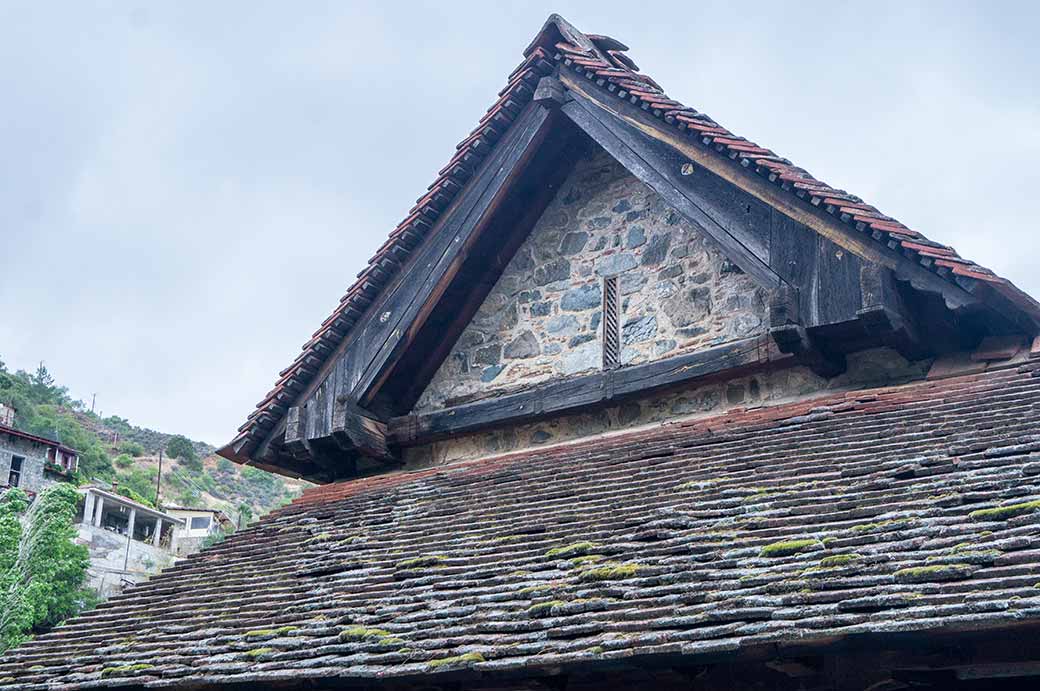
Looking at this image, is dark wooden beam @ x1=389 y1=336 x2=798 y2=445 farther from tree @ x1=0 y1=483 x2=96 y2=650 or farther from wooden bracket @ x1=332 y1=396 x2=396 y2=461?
tree @ x1=0 y1=483 x2=96 y2=650

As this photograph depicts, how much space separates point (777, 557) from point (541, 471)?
246 cm

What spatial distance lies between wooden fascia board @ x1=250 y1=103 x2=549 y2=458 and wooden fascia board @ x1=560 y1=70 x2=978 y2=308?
387mm

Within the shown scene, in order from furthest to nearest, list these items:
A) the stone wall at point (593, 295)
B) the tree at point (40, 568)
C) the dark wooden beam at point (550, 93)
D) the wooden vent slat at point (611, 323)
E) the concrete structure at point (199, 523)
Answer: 1. the concrete structure at point (199, 523)
2. the tree at point (40, 568)
3. the dark wooden beam at point (550, 93)
4. the wooden vent slat at point (611, 323)
5. the stone wall at point (593, 295)

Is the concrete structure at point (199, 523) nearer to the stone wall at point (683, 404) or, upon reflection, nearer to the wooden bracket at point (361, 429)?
the wooden bracket at point (361, 429)

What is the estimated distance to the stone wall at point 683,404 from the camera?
272 inches

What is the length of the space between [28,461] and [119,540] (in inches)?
Answer: 222

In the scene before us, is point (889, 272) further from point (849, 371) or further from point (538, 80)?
point (538, 80)

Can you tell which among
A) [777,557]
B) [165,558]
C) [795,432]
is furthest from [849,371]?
[165,558]

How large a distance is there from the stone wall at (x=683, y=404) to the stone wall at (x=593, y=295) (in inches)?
12.2

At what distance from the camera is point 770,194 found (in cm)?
703

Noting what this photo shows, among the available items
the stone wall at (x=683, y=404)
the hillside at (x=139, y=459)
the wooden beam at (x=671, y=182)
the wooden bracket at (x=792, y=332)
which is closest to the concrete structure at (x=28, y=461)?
the hillside at (x=139, y=459)

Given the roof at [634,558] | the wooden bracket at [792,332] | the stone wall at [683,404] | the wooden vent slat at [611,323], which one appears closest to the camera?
the roof at [634,558]

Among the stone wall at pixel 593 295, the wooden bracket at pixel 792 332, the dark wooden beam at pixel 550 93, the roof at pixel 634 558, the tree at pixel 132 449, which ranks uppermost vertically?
the tree at pixel 132 449

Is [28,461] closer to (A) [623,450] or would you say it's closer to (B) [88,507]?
(B) [88,507]
